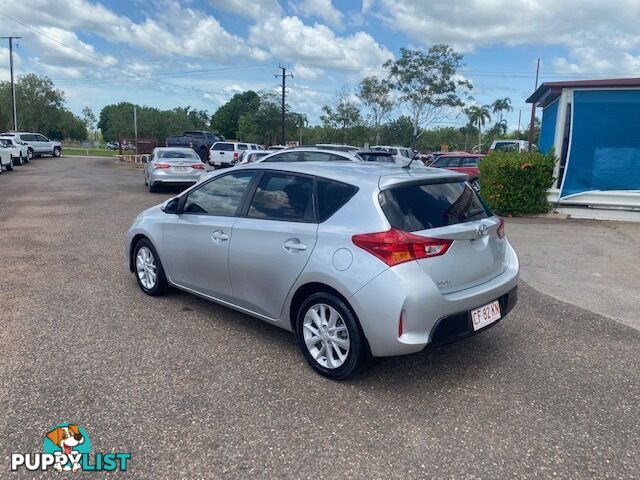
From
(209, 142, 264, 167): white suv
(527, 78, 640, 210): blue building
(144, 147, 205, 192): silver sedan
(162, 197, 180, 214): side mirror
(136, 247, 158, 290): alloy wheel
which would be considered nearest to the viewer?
(162, 197, 180, 214): side mirror

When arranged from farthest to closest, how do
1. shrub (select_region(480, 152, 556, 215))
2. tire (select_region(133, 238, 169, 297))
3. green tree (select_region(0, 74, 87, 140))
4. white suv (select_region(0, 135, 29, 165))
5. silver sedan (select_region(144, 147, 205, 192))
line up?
green tree (select_region(0, 74, 87, 140))
white suv (select_region(0, 135, 29, 165))
silver sedan (select_region(144, 147, 205, 192))
shrub (select_region(480, 152, 556, 215))
tire (select_region(133, 238, 169, 297))

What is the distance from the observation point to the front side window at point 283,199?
12.8 feet

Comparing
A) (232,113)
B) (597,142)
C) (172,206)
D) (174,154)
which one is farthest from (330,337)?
(232,113)

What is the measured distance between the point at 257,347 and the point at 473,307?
180 centimetres

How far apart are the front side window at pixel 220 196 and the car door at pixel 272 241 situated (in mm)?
212

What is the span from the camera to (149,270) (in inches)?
216

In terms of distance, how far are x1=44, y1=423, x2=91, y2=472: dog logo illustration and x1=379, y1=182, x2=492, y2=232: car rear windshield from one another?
7.55 feet

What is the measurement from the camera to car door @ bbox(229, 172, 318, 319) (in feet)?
12.4

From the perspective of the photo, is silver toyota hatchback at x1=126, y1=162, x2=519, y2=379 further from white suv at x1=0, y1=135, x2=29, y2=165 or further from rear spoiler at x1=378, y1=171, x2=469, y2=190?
white suv at x1=0, y1=135, x2=29, y2=165

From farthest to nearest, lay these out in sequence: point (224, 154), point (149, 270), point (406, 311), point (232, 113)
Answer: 1. point (232, 113)
2. point (224, 154)
3. point (149, 270)
4. point (406, 311)

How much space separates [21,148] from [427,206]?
3238 centimetres

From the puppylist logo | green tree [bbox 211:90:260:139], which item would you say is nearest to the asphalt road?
the puppylist logo

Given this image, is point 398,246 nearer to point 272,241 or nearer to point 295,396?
point 272,241

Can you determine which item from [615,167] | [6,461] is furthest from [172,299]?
[615,167]
